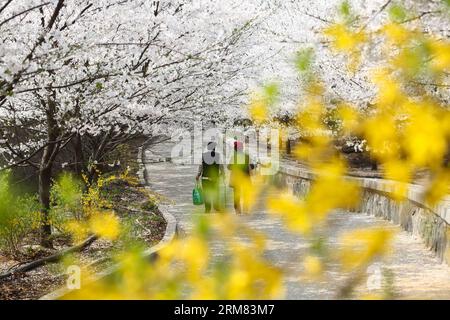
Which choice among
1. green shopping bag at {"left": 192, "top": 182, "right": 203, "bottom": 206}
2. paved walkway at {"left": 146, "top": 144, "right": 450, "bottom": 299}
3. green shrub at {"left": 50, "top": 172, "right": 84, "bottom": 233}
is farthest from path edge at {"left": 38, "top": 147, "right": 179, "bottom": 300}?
green shrub at {"left": 50, "top": 172, "right": 84, "bottom": 233}

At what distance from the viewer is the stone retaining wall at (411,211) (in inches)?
288

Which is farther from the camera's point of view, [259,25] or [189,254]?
[259,25]

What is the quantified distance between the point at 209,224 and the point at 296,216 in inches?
10.1

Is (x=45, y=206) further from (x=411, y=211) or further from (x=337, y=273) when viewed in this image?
(x=337, y=273)

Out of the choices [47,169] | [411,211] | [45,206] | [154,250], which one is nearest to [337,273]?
[154,250]

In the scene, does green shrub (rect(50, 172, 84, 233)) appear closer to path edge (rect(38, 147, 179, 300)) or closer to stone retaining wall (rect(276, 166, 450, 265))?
path edge (rect(38, 147, 179, 300))

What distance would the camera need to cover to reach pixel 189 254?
6.63 feet

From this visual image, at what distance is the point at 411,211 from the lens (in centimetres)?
921

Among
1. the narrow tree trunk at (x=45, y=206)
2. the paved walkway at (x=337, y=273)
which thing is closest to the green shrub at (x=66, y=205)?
the narrow tree trunk at (x=45, y=206)

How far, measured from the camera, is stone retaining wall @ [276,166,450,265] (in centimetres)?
731

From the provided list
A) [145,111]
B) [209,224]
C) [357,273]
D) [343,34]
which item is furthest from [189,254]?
[145,111]

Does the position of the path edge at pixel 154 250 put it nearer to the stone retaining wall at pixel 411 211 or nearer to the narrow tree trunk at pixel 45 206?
the narrow tree trunk at pixel 45 206
